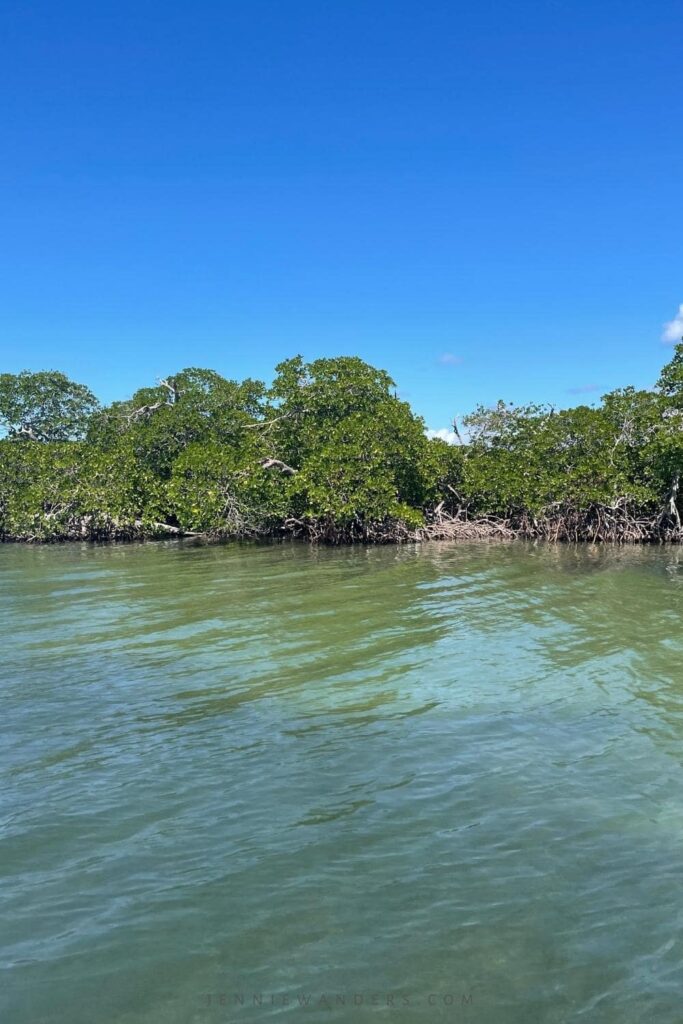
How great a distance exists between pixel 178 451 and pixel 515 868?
892 inches

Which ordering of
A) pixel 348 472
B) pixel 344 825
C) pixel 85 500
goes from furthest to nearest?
pixel 85 500
pixel 348 472
pixel 344 825

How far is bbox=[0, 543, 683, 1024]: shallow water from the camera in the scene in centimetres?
299

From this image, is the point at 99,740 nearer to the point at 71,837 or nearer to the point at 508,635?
the point at 71,837

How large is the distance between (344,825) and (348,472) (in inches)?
617

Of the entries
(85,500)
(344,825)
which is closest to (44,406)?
(85,500)

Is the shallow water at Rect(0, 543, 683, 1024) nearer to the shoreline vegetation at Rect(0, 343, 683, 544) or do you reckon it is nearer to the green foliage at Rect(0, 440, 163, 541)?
the shoreline vegetation at Rect(0, 343, 683, 544)

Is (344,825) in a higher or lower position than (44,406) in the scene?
lower

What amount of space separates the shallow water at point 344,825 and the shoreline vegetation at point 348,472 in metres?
11.0

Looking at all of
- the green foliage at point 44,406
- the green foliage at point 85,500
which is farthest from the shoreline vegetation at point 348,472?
the green foliage at point 44,406

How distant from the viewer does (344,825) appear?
4234 millimetres

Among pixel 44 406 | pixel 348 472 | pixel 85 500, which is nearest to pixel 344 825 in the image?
pixel 348 472

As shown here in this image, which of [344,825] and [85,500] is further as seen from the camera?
[85,500]

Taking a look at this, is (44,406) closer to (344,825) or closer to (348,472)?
(348,472)

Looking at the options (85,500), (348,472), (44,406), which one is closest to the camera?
(348,472)
